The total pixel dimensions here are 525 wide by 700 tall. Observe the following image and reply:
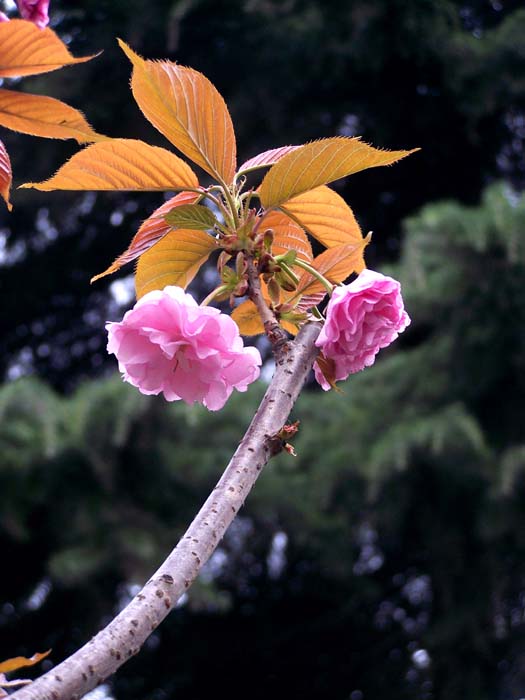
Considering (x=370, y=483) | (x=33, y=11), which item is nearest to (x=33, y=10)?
(x=33, y=11)

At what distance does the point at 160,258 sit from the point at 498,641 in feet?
7.13

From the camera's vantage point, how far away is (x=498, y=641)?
232 cm

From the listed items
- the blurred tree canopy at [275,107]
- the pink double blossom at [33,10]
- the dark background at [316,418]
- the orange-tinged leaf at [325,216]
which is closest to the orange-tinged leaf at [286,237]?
the orange-tinged leaf at [325,216]

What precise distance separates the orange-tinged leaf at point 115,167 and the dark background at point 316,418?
5.12 ft

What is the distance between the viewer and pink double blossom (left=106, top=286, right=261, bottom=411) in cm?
33

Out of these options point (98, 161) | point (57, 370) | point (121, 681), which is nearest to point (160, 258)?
Result: point (98, 161)

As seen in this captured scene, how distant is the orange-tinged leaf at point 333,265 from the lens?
1.23ft

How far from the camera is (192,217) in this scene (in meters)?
0.36

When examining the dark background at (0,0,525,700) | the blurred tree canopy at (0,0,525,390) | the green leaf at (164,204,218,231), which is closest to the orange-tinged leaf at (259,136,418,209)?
the green leaf at (164,204,218,231)

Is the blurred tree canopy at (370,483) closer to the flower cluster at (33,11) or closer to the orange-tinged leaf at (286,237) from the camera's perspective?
the orange-tinged leaf at (286,237)

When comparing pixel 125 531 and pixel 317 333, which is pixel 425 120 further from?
pixel 317 333

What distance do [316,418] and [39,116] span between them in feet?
6.64

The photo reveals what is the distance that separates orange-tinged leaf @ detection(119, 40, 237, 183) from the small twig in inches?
1.9

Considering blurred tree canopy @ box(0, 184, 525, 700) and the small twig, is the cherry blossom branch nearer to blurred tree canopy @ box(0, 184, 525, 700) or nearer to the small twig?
the small twig
